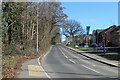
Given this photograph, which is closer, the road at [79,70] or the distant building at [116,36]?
the road at [79,70]

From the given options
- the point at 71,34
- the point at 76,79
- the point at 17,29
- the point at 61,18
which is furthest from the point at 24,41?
the point at 71,34

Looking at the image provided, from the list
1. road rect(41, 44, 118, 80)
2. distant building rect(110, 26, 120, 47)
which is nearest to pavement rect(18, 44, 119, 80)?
road rect(41, 44, 118, 80)

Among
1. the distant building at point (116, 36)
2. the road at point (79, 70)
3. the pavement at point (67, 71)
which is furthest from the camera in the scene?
the distant building at point (116, 36)

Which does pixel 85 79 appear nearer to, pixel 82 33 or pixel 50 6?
pixel 50 6

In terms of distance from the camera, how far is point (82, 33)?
10100cm

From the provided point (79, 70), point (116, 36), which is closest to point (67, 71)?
point (79, 70)

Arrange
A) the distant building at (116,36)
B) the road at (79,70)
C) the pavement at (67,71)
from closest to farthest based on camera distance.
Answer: the pavement at (67,71) → the road at (79,70) → the distant building at (116,36)

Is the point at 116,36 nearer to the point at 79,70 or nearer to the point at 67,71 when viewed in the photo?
the point at 79,70

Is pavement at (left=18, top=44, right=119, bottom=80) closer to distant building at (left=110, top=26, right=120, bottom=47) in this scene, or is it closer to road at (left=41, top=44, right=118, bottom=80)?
road at (left=41, top=44, right=118, bottom=80)

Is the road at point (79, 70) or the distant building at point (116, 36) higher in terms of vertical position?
the distant building at point (116, 36)

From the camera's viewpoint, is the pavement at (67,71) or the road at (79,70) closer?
the pavement at (67,71)

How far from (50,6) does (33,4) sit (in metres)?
8.33

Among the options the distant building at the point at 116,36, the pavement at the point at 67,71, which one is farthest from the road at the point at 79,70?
the distant building at the point at 116,36

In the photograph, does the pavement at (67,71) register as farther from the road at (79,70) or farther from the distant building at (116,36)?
the distant building at (116,36)
